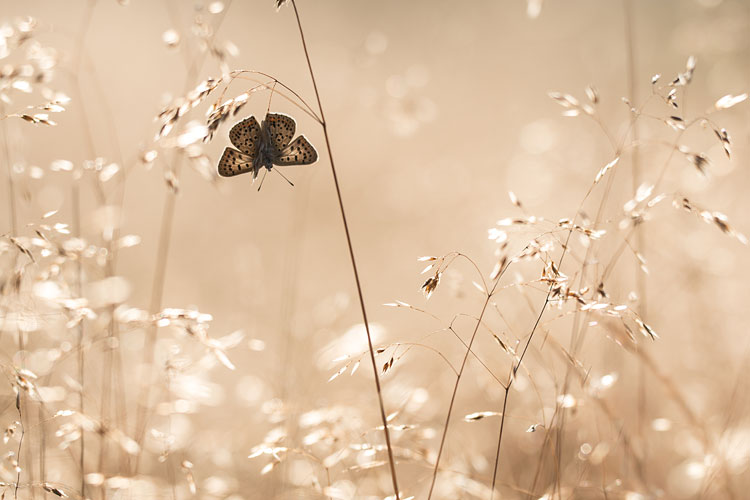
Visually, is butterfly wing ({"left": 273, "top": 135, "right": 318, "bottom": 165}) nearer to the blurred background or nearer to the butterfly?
the butterfly

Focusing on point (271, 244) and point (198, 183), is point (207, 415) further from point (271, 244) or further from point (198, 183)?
point (198, 183)

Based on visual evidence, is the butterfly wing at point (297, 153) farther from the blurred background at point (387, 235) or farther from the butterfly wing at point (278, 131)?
the blurred background at point (387, 235)

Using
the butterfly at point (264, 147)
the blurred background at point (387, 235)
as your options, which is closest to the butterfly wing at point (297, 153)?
the butterfly at point (264, 147)

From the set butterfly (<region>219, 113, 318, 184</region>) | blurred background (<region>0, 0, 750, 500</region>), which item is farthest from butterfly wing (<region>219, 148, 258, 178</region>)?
blurred background (<region>0, 0, 750, 500</region>)

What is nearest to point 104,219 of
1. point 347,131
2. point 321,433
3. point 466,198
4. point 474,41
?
point 321,433

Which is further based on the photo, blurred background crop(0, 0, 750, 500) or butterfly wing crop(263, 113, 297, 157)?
blurred background crop(0, 0, 750, 500)

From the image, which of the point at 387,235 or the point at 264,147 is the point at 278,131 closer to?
the point at 264,147

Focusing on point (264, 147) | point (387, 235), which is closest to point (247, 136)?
point (264, 147)
